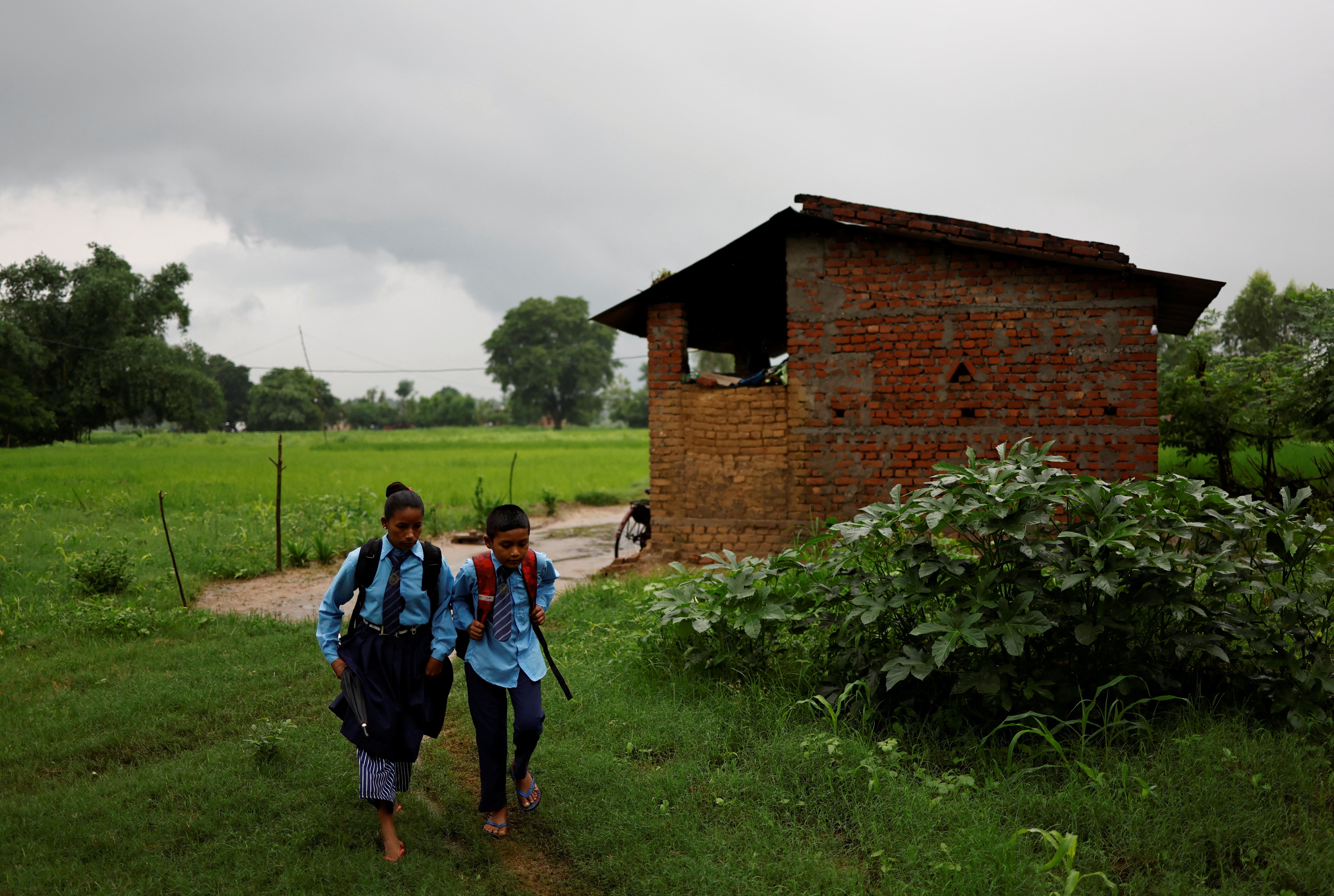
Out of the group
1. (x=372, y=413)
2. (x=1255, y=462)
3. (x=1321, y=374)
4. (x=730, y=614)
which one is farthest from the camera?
(x=372, y=413)

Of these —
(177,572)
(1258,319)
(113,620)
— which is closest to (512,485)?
(177,572)

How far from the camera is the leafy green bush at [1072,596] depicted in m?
3.41

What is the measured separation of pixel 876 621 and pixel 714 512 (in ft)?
13.3

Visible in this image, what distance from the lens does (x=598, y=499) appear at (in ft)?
56.3

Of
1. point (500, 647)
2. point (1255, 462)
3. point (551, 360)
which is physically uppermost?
point (551, 360)

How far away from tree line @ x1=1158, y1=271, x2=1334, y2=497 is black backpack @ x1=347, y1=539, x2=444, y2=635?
1018 cm

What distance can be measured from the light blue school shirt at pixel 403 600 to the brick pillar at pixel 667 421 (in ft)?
16.5

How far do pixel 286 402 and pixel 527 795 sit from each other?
63713 mm

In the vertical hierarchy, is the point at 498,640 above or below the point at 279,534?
above

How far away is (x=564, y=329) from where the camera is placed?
6594cm

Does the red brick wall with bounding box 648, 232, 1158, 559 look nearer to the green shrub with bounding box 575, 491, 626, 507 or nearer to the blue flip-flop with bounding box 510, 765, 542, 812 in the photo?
the blue flip-flop with bounding box 510, 765, 542, 812

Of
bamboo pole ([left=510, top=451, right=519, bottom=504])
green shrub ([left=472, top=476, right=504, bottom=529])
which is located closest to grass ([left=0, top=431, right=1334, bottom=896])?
bamboo pole ([left=510, top=451, right=519, bottom=504])

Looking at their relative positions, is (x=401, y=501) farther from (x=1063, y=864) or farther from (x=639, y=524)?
(x=639, y=524)

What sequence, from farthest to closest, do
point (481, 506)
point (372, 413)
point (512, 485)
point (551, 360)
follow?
1. point (372, 413)
2. point (551, 360)
3. point (512, 485)
4. point (481, 506)
